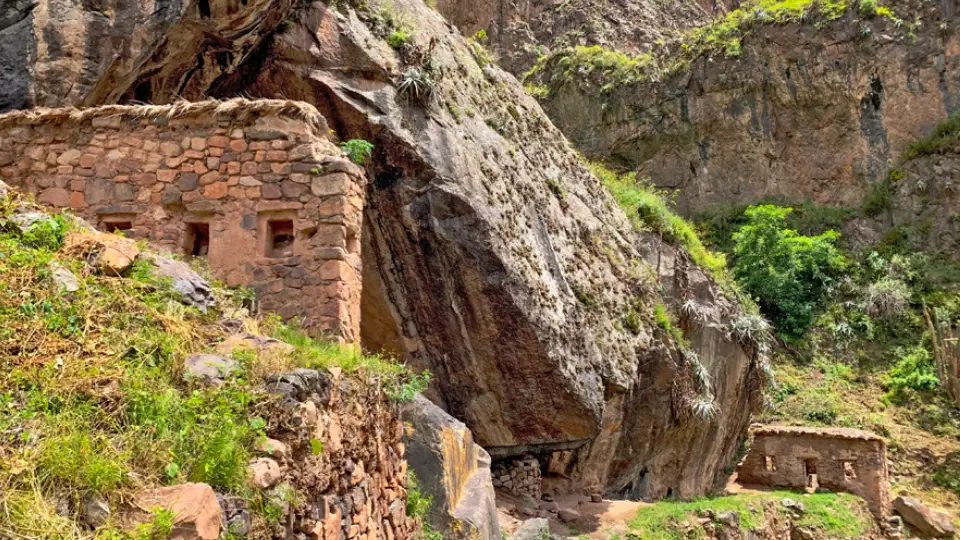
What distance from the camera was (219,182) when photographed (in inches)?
314

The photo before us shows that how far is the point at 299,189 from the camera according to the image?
25.7 feet

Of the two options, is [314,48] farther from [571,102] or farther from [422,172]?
[571,102]

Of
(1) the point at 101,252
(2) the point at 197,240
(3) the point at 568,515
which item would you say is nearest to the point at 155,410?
(1) the point at 101,252

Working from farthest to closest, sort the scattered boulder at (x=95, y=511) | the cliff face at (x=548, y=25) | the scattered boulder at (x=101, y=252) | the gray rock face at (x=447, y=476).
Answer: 1. the cliff face at (x=548, y=25)
2. the gray rock face at (x=447, y=476)
3. the scattered boulder at (x=101, y=252)
4. the scattered boulder at (x=95, y=511)

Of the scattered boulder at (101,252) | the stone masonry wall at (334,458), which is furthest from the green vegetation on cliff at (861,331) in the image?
the scattered boulder at (101,252)

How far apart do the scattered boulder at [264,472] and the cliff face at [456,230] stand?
7667mm

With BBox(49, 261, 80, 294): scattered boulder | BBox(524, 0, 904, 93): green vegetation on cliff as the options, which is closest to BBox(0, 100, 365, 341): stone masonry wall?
BBox(49, 261, 80, 294): scattered boulder

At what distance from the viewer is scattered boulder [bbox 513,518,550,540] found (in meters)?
9.83

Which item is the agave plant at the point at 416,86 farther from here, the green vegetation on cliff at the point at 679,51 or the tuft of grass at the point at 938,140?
the tuft of grass at the point at 938,140

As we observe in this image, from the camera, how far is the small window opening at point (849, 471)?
20125 millimetres

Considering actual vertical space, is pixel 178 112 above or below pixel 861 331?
above

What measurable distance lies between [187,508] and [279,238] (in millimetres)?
5438

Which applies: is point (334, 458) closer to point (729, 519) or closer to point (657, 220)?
point (729, 519)

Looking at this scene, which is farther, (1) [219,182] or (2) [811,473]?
(2) [811,473]
